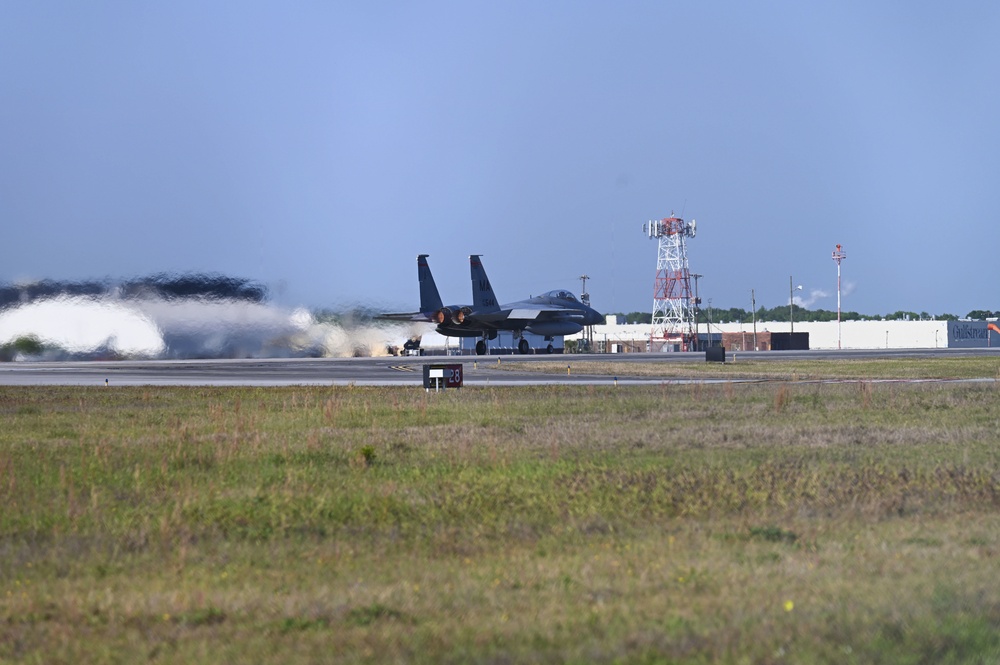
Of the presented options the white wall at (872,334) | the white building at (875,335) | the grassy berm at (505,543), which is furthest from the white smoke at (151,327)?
the white wall at (872,334)

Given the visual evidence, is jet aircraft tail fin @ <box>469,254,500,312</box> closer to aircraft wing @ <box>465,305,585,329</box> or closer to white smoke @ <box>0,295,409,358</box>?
aircraft wing @ <box>465,305,585,329</box>

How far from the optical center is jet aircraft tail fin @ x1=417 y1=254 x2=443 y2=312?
8794cm

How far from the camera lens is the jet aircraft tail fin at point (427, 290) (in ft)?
289

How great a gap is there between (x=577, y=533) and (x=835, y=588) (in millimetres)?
3890

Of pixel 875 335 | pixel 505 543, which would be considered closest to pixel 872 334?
pixel 875 335

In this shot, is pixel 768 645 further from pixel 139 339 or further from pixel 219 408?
pixel 139 339

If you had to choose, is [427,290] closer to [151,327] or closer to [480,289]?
[480,289]

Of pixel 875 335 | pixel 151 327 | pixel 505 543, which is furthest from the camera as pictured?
pixel 875 335

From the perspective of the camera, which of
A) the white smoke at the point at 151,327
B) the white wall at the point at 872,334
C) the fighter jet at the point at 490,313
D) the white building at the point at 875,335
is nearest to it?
the white smoke at the point at 151,327

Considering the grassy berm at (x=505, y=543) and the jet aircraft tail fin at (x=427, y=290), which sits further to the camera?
the jet aircraft tail fin at (x=427, y=290)

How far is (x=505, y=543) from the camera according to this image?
11805 millimetres

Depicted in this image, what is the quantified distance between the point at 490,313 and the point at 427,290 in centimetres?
573

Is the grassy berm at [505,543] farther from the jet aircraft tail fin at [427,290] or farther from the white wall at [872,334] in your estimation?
the white wall at [872,334]

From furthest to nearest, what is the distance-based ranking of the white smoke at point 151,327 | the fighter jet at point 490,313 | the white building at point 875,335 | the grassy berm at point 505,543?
the white building at point 875,335, the fighter jet at point 490,313, the white smoke at point 151,327, the grassy berm at point 505,543
